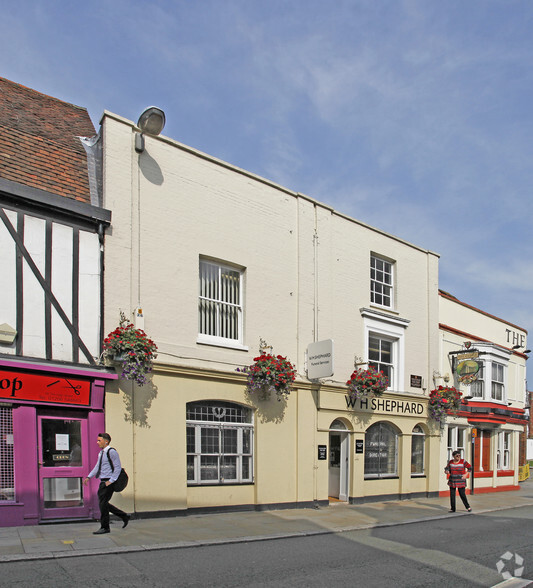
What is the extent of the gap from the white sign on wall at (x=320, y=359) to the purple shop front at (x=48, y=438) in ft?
18.7

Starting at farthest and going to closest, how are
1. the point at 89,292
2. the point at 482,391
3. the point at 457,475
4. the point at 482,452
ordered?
the point at 482,452
the point at 482,391
the point at 457,475
the point at 89,292

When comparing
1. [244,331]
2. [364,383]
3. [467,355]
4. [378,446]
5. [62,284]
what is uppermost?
[62,284]

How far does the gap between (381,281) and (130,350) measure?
10106 millimetres

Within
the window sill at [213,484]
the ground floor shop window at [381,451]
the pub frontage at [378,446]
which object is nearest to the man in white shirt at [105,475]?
the window sill at [213,484]

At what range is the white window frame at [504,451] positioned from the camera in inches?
983

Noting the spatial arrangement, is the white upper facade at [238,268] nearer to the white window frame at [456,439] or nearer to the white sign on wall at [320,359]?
the white sign on wall at [320,359]

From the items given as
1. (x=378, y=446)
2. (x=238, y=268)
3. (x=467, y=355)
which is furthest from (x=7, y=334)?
(x=467, y=355)

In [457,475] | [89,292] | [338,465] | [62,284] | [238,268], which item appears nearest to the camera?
[62,284]

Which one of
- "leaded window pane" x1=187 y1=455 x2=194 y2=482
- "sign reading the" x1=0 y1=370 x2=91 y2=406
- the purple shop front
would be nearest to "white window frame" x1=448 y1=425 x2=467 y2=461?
"leaded window pane" x1=187 y1=455 x2=194 y2=482

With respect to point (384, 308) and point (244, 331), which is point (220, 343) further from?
point (384, 308)

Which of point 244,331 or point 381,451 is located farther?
point 381,451

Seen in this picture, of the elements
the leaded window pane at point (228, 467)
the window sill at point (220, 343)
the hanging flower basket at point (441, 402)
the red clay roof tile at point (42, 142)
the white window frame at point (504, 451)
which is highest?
the red clay roof tile at point (42, 142)

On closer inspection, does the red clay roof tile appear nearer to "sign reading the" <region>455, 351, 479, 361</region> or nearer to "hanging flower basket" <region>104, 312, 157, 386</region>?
"hanging flower basket" <region>104, 312, 157, 386</region>

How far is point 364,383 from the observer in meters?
17.0
